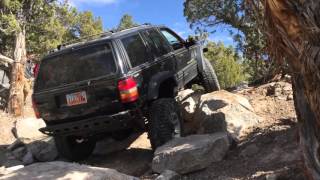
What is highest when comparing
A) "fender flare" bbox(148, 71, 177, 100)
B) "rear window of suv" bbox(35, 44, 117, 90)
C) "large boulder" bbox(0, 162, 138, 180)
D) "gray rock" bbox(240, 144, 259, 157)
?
"rear window of suv" bbox(35, 44, 117, 90)

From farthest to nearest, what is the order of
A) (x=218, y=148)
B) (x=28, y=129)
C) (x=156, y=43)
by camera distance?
(x=28, y=129) < (x=156, y=43) < (x=218, y=148)

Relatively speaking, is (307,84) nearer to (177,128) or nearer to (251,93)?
(177,128)

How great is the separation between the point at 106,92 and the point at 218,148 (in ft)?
5.69

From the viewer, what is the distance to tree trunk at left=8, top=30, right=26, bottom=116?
17484 mm

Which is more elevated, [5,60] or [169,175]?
[5,60]

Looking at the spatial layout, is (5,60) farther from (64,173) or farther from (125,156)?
(64,173)

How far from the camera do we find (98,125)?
7.77 metres

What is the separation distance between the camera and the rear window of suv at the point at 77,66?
7.84 m

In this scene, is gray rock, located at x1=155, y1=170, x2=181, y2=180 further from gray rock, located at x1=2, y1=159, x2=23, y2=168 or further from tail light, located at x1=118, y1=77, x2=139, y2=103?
gray rock, located at x1=2, y1=159, x2=23, y2=168

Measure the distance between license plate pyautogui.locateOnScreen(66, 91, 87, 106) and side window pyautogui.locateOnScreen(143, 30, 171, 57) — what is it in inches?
59.3

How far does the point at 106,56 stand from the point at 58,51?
85 cm

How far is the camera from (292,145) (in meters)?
6.76

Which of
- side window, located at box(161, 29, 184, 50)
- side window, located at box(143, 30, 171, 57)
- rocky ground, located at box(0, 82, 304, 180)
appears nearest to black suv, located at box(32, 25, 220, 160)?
side window, located at box(143, 30, 171, 57)

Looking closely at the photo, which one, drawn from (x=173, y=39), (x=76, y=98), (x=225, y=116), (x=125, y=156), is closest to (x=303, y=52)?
(x=76, y=98)
